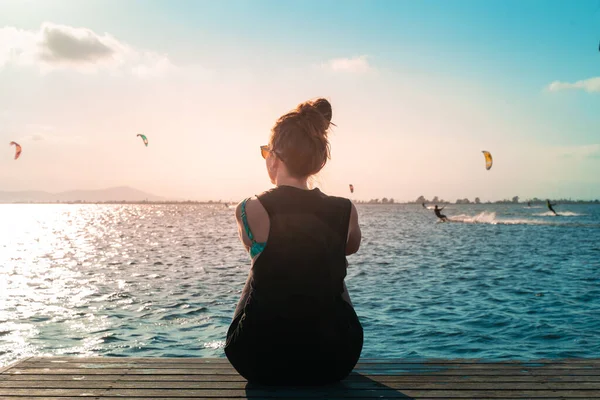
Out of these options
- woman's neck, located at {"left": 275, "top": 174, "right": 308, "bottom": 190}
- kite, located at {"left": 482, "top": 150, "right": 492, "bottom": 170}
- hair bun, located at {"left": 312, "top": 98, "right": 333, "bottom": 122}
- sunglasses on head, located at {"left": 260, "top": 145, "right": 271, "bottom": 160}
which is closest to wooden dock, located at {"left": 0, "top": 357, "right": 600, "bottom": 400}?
woman's neck, located at {"left": 275, "top": 174, "right": 308, "bottom": 190}

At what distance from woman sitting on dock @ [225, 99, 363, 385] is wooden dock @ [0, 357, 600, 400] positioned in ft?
1.06

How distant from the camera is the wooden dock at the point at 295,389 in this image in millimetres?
4105

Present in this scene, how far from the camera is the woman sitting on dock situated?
3.82 meters

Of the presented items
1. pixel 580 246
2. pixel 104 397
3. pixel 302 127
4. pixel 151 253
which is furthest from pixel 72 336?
pixel 580 246

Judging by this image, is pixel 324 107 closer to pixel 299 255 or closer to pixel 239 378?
pixel 299 255

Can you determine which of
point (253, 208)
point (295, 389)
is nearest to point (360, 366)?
point (295, 389)

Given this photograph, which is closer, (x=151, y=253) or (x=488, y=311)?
(x=488, y=311)

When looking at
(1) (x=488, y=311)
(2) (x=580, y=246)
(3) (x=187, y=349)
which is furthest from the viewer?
(2) (x=580, y=246)

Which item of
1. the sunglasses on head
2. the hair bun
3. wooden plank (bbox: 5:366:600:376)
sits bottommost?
wooden plank (bbox: 5:366:600:376)

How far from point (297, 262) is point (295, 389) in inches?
41.3

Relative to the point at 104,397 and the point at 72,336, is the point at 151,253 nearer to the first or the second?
the point at 72,336

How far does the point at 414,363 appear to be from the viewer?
490 cm

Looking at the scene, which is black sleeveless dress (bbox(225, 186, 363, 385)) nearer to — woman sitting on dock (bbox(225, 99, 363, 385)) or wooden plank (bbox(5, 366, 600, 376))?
woman sitting on dock (bbox(225, 99, 363, 385))

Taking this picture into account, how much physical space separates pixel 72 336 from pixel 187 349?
2.87 meters
